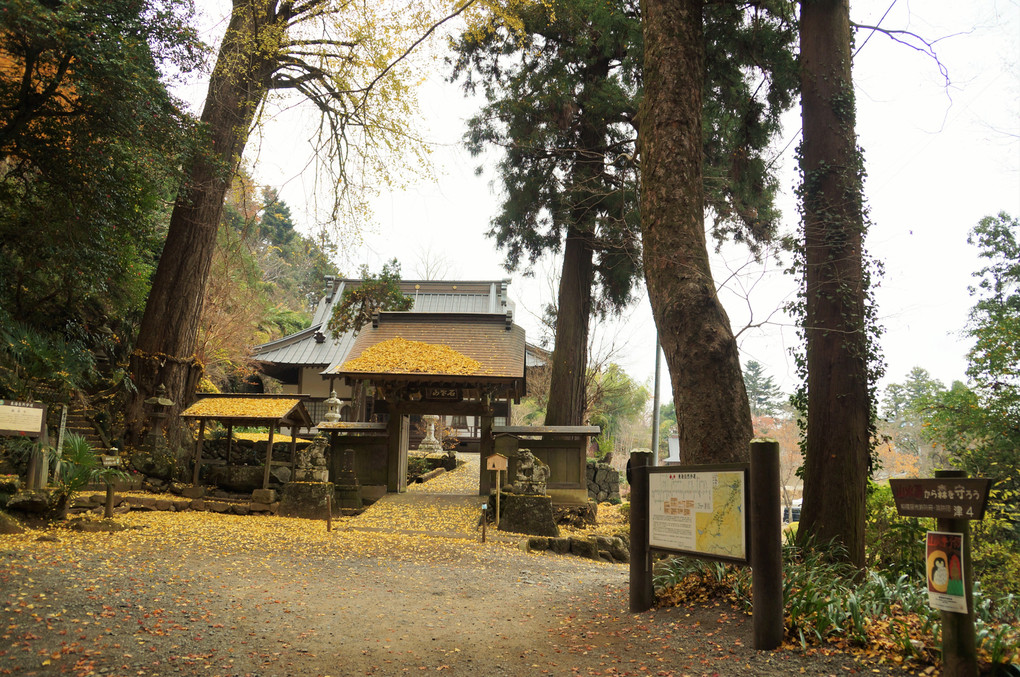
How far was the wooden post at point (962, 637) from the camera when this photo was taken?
9.99 ft

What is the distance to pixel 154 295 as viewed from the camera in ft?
42.1

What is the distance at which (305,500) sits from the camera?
1099 centimetres

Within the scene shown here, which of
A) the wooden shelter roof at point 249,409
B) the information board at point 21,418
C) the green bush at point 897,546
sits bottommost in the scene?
the green bush at point 897,546

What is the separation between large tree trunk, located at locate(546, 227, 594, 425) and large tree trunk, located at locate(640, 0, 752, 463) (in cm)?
790

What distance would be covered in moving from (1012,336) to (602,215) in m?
7.47

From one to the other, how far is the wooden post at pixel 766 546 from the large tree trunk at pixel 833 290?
1.73 metres

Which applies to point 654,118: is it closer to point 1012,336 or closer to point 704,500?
point 704,500

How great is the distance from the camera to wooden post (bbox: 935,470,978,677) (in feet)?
9.99

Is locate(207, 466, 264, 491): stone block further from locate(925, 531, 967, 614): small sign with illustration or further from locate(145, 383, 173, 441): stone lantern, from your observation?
locate(925, 531, 967, 614): small sign with illustration

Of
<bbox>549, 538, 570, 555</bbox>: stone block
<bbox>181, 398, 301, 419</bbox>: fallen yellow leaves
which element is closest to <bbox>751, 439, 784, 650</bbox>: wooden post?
<bbox>549, 538, 570, 555</bbox>: stone block

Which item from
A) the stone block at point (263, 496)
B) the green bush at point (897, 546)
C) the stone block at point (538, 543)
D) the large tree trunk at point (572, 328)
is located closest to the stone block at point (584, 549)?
the stone block at point (538, 543)

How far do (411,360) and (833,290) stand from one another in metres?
8.15

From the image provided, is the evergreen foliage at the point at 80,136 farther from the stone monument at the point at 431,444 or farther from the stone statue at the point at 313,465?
the stone monument at the point at 431,444

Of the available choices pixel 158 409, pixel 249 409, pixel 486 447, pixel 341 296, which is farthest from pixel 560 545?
pixel 341 296
